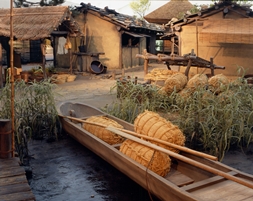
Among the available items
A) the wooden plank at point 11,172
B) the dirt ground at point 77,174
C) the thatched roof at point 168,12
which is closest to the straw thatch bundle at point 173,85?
the dirt ground at point 77,174

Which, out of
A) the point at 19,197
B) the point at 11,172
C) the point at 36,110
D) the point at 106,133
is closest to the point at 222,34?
the point at 36,110

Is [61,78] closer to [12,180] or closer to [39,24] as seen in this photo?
[39,24]

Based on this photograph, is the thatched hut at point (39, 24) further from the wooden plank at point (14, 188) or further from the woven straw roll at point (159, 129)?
the wooden plank at point (14, 188)

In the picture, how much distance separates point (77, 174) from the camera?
474 centimetres

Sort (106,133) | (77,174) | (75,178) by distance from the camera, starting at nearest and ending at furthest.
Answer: (75,178) → (77,174) → (106,133)

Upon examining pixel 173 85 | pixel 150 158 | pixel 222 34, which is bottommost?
pixel 150 158

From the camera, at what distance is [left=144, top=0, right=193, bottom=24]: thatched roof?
25.0 metres

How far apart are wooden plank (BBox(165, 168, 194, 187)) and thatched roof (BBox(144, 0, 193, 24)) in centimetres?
2185

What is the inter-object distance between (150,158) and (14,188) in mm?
1494

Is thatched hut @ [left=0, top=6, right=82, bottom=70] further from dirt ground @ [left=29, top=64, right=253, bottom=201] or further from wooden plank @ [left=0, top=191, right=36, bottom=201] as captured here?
wooden plank @ [left=0, top=191, right=36, bottom=201]

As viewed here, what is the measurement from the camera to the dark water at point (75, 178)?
13.6 feet

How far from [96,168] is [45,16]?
9.64 meters

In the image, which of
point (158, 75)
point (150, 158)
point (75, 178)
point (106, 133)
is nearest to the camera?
point (150, 158)

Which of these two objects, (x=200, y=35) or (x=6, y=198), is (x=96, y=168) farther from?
(x=200, y=35)
